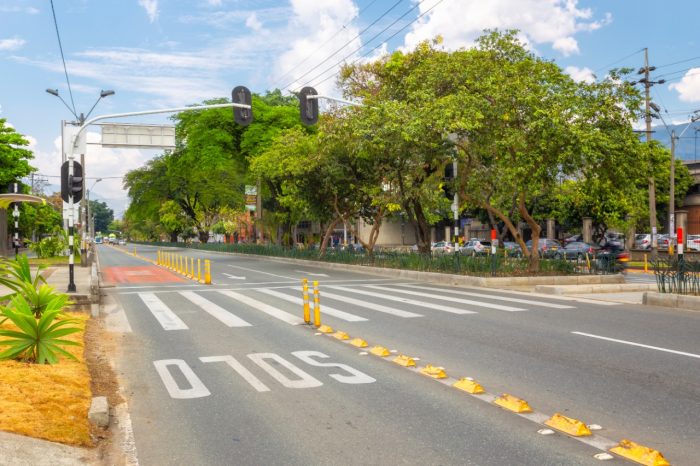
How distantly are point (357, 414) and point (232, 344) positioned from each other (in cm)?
465

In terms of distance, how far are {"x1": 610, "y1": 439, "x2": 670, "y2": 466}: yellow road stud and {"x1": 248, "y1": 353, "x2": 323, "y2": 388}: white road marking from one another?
358 cm

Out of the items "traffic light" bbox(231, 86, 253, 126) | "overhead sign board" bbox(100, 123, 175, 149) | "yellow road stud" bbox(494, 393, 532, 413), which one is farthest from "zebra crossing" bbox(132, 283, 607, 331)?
"overhead sign board" bbox(100, 123, 175, 149)

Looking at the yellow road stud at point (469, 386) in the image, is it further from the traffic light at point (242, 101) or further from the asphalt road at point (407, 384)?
the traffic light at point (242, 101)

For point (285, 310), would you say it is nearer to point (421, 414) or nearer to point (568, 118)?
point (421, 414)

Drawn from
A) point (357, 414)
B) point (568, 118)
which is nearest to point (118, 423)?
point (357, 414)

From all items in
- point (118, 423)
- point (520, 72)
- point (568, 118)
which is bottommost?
point (118, 423)

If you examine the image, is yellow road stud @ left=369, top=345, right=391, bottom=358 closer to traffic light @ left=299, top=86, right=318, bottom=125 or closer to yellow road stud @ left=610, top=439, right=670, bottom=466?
yellow road stud @ left=610, top=439, right=670, bottom=466

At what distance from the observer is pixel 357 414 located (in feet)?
21.0

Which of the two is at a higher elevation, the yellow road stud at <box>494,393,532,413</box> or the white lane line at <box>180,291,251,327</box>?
the white lane line at <box>180,291,251,327</box>

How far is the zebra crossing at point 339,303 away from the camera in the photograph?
13984 millimetres

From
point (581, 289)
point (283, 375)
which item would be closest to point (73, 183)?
point (283, 375)

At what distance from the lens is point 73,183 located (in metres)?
17.9

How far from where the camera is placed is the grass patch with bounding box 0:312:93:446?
5336 mm

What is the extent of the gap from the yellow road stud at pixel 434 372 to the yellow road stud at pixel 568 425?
2067 millimetres
